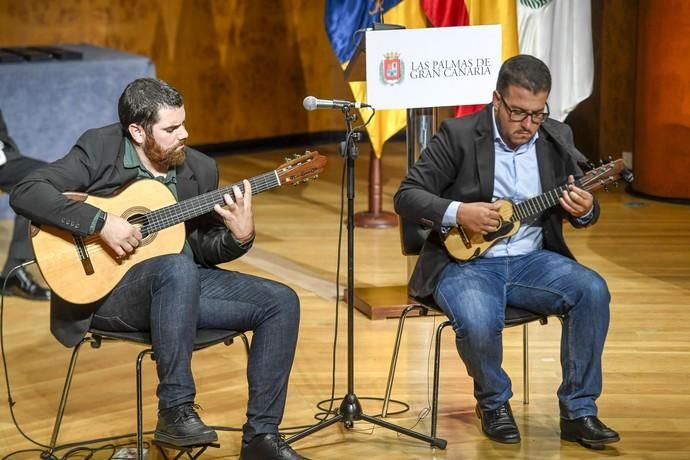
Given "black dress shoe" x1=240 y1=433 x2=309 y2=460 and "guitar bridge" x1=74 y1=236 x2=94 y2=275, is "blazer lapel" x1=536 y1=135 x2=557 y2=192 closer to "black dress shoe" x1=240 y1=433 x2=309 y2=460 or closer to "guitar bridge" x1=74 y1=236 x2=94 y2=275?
"black dress shoe" x1=240 y1=433 x2=309 y2=460

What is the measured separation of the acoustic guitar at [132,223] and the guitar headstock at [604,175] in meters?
0.87

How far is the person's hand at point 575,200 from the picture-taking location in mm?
3928

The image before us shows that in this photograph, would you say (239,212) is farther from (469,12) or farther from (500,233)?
(469,12)

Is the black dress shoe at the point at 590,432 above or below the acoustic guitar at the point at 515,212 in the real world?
below

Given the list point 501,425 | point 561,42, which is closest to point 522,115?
point 501,425

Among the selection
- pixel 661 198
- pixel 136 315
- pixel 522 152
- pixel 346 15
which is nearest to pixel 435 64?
pixel 522 152

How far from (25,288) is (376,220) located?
7.60ft

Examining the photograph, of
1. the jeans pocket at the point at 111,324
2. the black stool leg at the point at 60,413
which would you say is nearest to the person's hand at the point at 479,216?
the jeans pocket at the point at 111,324

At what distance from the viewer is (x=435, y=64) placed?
4.63 metres

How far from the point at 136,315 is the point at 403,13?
108 inches

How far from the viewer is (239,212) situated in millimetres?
3793

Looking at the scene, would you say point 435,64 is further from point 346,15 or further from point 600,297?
point 346,15

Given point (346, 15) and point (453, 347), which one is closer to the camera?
point (453, 347)

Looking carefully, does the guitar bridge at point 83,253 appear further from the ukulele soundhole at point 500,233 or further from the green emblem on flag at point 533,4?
the green emblem on flag at point 533,4
